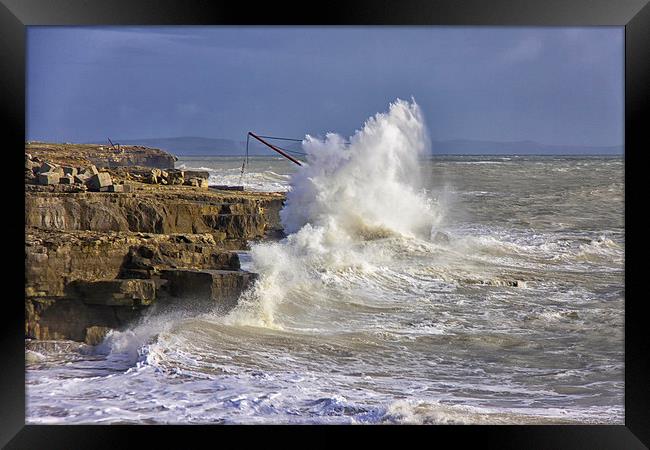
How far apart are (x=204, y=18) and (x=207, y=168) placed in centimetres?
206

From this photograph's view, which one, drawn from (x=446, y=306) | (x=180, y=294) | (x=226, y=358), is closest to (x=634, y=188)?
(x=446, y=306)

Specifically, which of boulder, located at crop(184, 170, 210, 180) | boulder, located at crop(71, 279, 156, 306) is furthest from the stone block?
boulder, located at crop(71, 279, 156, 306)

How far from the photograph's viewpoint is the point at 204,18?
3529 mm

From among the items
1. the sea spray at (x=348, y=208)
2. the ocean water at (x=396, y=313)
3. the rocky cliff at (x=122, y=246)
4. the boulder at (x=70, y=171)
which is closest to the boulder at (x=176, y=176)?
the rocky cliff at (x=122, y=246)

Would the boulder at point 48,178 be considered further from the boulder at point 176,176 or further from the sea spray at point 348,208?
the sea spray at point 348,208

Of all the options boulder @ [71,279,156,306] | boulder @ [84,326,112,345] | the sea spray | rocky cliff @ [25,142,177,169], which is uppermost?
rocky cliff @ [25,142,177,169]

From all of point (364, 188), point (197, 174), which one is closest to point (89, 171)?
point (197, 174)

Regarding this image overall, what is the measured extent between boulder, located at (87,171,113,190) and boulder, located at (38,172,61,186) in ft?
1.19

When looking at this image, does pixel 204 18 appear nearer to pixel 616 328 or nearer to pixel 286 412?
pixel 286 412

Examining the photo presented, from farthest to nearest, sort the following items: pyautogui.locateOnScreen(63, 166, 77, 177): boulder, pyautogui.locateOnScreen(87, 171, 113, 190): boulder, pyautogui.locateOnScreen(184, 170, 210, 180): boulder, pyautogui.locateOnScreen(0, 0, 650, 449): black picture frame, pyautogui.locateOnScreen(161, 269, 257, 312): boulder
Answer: pyautogui.locateOnScreen(184, 170, 210, 180): boulder, pyautogui.locateOnScreen(87, 171, 113, 190): boulder, pyautogui.locateOnScreen(63, 166, 77, 177): boulder, pyautogui.locateOnScreen(161, 269, 257, 312): boulder, pyautogui.locateOnScreen(0, 0, 650, 449): black picture frame

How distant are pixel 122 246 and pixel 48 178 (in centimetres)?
71

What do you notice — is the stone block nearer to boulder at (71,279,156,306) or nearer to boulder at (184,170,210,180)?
boulder at (184,170,210,180)

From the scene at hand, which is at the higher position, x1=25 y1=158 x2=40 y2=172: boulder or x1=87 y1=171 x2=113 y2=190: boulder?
x1=25 y1=158 x2=40 y2=172: boulder

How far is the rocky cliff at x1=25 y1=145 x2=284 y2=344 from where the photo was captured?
4434mm
